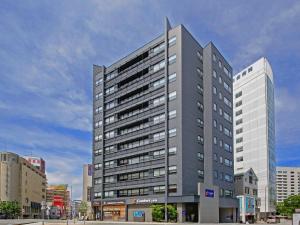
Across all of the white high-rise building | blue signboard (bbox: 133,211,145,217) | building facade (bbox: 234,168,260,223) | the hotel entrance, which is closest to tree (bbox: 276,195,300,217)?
the white high-rise building

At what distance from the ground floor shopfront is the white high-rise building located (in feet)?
183

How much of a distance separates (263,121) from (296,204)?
3183 cm

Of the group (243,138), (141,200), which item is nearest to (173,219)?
(141,200)

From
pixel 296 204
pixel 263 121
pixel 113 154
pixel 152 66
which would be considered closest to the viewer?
pixel 152 66

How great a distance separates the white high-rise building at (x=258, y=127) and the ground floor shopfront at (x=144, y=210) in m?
55.7

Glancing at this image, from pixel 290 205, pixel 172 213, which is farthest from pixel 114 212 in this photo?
pixel 290 205

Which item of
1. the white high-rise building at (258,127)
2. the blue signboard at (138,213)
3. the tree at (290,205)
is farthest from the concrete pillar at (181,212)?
the white high-rise building at (258,127)

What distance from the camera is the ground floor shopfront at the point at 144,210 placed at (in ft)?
305

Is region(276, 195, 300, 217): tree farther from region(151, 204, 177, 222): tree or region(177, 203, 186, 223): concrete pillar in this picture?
region(151, 204, 177, 222): tree

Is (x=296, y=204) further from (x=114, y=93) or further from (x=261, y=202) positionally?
(x=114, y=93)

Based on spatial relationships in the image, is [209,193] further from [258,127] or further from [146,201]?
[258,127]

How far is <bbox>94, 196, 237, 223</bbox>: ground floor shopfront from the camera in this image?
9300cm

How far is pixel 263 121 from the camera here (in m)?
167

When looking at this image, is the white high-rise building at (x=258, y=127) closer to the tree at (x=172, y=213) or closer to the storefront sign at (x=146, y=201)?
the storefront sign at (x=146, y=201)
